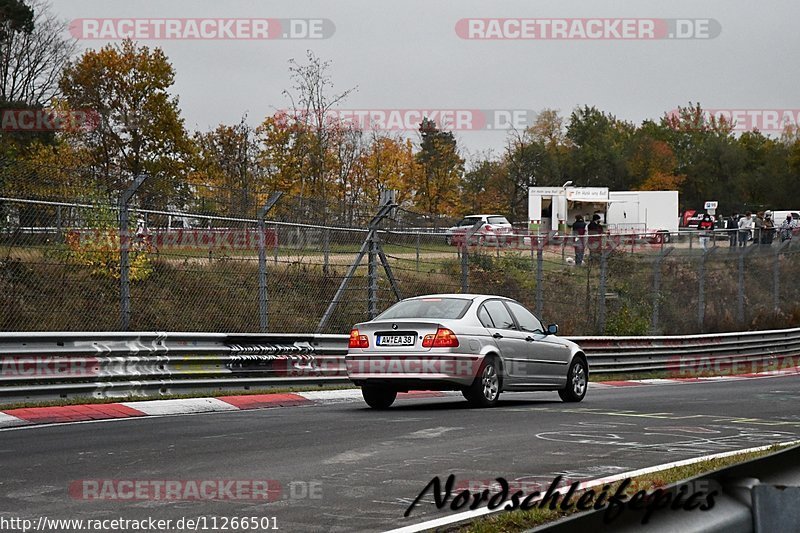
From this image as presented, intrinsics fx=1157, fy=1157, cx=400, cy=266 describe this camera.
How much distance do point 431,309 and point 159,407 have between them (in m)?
3.44

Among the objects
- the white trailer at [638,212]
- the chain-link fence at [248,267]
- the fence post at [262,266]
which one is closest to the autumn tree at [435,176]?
the white trailer at [638,212]

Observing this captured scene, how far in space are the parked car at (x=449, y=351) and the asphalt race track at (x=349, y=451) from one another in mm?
366

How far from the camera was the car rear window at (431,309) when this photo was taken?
13.9m

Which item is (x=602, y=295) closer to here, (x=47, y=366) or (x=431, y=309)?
(x=431, y=309)

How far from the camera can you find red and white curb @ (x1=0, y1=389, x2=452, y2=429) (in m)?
11.6

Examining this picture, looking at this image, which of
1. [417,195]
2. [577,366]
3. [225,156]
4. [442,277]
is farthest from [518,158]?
[577,366]

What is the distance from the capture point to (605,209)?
172 feet

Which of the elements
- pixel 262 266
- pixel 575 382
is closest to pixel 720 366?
pixel 575 382

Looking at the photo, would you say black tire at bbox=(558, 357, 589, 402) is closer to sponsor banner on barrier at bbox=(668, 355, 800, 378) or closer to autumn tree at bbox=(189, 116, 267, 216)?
sponsor banner on barrier at bbox=(668, 355, 800, 378)

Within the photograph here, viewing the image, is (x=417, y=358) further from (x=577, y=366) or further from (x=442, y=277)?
(x=442, y=277)

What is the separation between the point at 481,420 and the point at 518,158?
66.1 m

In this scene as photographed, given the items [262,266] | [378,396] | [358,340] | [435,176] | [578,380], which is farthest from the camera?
[435,176]

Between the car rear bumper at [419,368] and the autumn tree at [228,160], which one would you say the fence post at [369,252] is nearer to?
the car rear bumper at [419,368]

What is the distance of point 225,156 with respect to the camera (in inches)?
1908
